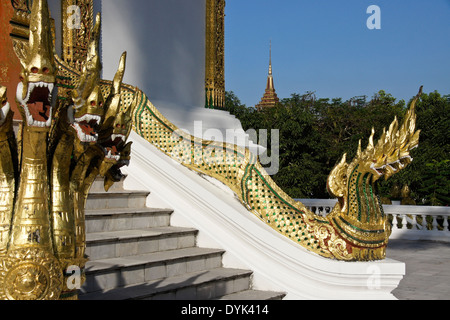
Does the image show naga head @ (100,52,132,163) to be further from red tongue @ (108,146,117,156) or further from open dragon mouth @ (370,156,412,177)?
open dragon mouth @ (370,156,412,177)

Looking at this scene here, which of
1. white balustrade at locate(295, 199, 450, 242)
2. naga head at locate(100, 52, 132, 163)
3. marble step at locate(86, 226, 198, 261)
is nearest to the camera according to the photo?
naga head at locate(100, 52, 132, 163)

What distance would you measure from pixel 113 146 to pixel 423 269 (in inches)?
177

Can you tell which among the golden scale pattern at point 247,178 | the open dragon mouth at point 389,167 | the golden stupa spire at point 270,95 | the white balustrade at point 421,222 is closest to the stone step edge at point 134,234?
Answer: the golden scale pattern at point 247,178

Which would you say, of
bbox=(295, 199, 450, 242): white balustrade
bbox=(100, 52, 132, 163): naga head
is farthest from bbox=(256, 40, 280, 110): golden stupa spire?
bbox=(100, 52, 132, 163): naga head

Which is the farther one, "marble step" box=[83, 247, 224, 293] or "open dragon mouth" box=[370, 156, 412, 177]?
"open dragon mouth" box=[370, 156, 412, 177]

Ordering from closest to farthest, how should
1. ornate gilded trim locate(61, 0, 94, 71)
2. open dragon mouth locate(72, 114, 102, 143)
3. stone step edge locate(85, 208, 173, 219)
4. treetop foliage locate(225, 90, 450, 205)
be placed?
1. open dragon mouth locate(72, 114, 102, 143)
2. stone step edge locate(85, 208, 173, 219)
3. ornate gilded trim locate(61, 0, 94, 71)
4. treetop foliage locate(225, 90, 450, 205)

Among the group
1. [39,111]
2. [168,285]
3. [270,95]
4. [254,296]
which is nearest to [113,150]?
[39,111]

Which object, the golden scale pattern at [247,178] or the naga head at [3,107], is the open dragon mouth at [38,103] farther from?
the golden scale pattern at [247,178]

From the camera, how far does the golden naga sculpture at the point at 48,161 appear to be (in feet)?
5.41

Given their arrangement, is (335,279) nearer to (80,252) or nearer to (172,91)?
(80,252)

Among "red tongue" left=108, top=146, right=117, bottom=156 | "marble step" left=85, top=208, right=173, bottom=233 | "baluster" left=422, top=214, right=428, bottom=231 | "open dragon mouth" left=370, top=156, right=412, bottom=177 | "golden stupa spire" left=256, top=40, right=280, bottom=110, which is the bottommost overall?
"baluster" left=422, top=214, right=428, bottom=231

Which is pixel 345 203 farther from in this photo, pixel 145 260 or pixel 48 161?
pixel 48 161

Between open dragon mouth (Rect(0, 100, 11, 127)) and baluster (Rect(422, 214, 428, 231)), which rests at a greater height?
open dragon mouth (Rect(0, 100, 11, 127))

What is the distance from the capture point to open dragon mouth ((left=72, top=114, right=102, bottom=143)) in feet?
5.64
